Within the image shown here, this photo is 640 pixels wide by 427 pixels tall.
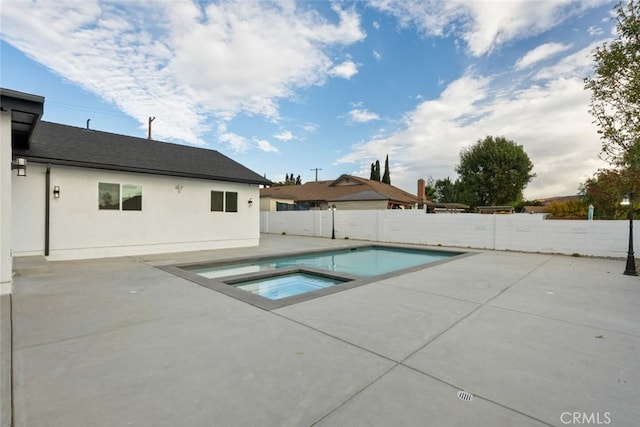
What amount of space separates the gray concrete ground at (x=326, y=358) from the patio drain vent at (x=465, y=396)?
35mm

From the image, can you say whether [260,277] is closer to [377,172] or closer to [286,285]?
[286,285]

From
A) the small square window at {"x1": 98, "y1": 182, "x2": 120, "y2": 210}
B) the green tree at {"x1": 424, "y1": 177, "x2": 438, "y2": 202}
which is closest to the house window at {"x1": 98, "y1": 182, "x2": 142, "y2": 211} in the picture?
the small square window at {"x1": 98, "y1": 182, "x2": 120, "y2": 210}

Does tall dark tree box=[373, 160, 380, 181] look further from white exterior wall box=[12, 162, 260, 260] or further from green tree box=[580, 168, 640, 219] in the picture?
white exterior wall box=[12, 162, 260, 260]

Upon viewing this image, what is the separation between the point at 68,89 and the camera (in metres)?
13.9

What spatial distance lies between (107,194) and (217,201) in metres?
3.78

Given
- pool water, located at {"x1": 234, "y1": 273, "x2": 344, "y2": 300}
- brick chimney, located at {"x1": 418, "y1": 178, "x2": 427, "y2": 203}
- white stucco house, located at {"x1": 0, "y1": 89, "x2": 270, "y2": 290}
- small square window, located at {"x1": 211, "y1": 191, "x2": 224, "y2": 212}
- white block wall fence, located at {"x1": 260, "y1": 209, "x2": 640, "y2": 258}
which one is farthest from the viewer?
brick chimney, located at {"x1": 418, "y1": 178, "x2": 427, "y2": 203}

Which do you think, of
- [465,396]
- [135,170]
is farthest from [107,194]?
[465,396]

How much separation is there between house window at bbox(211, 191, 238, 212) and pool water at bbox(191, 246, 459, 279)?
12.5ft

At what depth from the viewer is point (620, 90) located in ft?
27.3

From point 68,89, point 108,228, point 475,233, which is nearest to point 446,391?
point 108,228

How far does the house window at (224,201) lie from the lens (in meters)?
12.1

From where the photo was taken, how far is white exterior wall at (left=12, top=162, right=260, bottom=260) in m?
8.06

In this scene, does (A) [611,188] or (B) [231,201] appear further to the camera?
(B) [231,201]

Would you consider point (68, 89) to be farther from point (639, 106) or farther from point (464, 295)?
point (639, 106)
